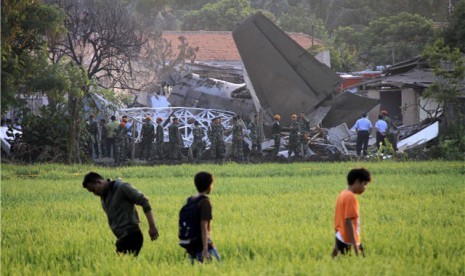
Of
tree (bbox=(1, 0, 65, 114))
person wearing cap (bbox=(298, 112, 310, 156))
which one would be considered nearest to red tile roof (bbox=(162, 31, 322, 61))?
person wearing cap (bbox=(298, 112, 310, 156))

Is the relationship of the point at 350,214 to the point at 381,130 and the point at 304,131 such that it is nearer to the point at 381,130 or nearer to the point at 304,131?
the point at 304,131

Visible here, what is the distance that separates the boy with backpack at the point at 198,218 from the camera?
9.80 metres

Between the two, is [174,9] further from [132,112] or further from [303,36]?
[132,112]

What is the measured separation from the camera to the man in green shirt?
34.9 feet

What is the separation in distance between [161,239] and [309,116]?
85.1ft

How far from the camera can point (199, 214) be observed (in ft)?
32.3

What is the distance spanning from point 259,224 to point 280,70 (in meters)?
24.3

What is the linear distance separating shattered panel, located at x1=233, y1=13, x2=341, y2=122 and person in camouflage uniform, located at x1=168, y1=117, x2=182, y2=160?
5.76 m

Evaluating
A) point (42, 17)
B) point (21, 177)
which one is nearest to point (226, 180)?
point (21, 177)

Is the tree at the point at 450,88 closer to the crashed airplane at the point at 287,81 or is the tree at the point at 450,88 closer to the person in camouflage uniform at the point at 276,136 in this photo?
the crashed airplane at the point at 287,81

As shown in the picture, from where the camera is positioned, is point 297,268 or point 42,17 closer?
point 297,268

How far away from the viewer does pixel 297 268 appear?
32.1 feet

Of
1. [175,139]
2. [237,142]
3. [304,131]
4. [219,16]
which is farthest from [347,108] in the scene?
[219,16]

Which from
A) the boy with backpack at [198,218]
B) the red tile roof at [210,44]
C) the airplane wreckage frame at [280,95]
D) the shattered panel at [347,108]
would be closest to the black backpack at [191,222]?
the boy with backpack at [198,218]
